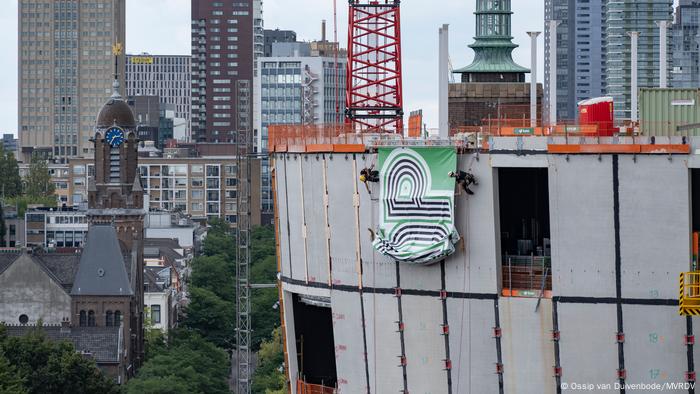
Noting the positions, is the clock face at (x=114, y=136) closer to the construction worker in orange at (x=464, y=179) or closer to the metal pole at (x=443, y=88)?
the metal pole at (x=443, y=88)

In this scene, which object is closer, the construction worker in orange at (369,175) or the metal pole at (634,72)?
the construction worker in orange at (369,175)

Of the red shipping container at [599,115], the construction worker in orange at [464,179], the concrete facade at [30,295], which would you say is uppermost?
the red shipping container at [599,115]

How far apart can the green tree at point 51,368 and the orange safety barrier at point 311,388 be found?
1904 inches

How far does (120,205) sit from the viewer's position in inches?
6919

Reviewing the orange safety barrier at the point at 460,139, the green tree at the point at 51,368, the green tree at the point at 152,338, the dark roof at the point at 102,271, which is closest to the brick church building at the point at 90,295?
the dark roof at the point at 102,271

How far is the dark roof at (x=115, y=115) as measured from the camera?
179875mm

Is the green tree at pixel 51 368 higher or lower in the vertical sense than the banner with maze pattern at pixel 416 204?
lower

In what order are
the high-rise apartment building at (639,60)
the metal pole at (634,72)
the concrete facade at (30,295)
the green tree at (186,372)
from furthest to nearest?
the high-rise apartment building at (639,60) < the concrete facade at (30,295) < the green tree at (186,372) < the metal pole at (634,72)

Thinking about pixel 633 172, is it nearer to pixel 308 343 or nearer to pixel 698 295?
pixel 698 295

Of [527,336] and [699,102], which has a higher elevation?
[699,102]

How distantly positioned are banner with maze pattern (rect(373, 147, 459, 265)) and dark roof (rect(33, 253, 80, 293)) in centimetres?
10092

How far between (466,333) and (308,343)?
10234 mm

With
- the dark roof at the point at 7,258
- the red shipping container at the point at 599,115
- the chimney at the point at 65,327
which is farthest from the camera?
the dark roof at the point at 7,258

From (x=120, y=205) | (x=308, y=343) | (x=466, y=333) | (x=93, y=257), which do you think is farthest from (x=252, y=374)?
(x=466, y=333)
